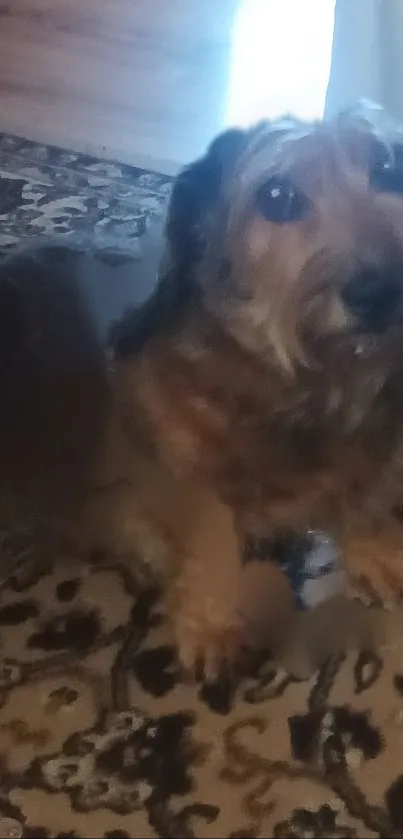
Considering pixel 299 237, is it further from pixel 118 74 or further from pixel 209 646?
pixel 118 74

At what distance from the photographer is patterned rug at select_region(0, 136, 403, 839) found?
1.11 m

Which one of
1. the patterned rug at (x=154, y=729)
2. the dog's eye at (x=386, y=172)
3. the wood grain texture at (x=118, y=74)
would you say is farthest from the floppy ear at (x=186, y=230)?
the wood grain texture at (x=118, y=74)

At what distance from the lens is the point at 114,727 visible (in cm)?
121

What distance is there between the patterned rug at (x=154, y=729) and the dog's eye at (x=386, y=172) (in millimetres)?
531

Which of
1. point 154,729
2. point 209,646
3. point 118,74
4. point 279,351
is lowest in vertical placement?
point 154,729

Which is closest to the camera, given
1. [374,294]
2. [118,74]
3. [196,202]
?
[374,294]

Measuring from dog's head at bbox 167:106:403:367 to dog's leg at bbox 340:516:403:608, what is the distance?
28cm

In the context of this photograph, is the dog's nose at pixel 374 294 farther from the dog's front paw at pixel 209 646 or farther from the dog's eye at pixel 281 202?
the dog's front paw at pixel 209 646

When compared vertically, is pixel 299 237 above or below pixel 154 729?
above

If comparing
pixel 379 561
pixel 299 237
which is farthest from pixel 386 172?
pixel 379 561

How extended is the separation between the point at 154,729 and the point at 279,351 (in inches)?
19.1

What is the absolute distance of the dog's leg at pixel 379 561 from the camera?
1360 mm

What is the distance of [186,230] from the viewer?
1.28m

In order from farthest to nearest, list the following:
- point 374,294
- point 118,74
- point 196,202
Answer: point 118,74, point 196,202, point 374,294
